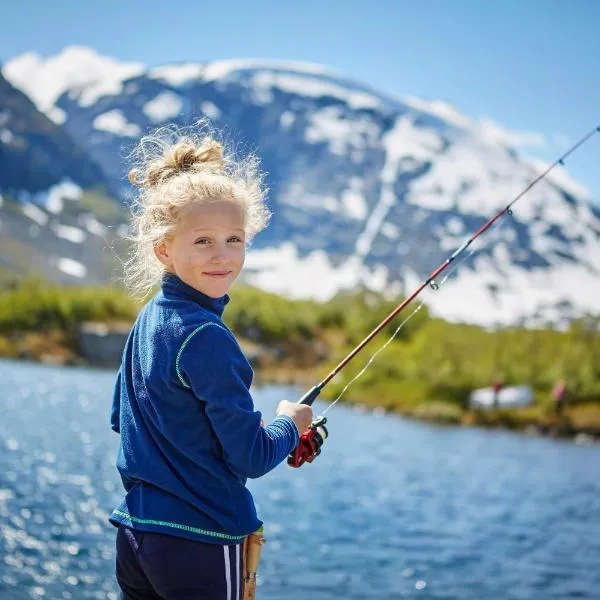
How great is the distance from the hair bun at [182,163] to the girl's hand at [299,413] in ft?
2.62

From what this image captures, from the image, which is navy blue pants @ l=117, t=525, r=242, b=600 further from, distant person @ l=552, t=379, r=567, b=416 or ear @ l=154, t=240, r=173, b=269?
distant person @ l=552, t=379, r=567, b=416

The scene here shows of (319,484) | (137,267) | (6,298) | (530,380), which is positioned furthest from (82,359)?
(137,267)

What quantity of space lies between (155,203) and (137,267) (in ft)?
1.02

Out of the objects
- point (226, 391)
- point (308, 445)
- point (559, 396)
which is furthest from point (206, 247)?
point (559, 396)

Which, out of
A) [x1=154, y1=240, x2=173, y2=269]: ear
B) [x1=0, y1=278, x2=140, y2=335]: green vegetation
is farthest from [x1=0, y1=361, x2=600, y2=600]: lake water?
[x1=0, y1=278, x2=140, y2=335]: green vegetation

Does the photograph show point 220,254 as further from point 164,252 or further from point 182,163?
point 182,163

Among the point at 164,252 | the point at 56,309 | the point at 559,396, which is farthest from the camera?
the point at 56,309

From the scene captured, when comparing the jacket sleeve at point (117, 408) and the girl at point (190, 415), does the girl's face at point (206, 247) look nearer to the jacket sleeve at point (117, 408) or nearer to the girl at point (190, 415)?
the girl at point (190, 415)

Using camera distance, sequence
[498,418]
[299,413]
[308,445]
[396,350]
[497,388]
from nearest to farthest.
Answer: [299,413] → [308,445] → [498,418] → [497,388] → [396,350]

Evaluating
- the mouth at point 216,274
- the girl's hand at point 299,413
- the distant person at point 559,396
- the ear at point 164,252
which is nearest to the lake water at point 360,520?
the girl's hand at point 299,413

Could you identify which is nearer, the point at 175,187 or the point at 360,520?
the point at 175,187

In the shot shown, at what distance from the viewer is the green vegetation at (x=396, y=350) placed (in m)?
50.7

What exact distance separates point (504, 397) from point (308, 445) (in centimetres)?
4871

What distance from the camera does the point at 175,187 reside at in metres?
2.83
